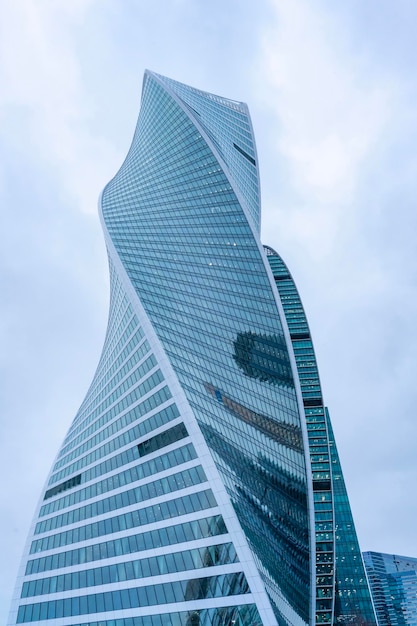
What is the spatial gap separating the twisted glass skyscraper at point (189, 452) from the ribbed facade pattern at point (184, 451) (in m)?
0.23

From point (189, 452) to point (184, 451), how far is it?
90 cm

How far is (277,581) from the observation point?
5825 centimetres

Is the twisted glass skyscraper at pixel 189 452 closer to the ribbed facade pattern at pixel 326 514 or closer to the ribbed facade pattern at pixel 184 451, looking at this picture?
the ribbed facade pattern at pixel 184 451

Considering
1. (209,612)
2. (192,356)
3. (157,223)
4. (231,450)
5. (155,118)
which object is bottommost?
(209,612)

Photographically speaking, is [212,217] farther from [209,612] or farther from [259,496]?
[209,612]

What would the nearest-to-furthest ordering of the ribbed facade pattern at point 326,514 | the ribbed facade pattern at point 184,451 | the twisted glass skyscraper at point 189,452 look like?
the ribbed facade pattern at point 184,451, the twisted glass skyscraper at point 189,452, the ribbed facade pattern at point 326,514

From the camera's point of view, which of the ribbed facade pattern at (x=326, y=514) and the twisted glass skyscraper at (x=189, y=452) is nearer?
the twisted glass skyscraper at (x=189, y=452)

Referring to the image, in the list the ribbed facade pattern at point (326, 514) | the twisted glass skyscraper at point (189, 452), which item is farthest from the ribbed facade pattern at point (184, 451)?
the ribbed facade pattern at point (326, 514)

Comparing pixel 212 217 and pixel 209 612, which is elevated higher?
pixel 212 217

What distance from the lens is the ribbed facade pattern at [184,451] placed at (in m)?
52.1

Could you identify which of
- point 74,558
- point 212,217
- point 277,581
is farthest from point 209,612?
point 212,217

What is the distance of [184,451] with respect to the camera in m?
59.0

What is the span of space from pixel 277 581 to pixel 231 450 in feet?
51.0

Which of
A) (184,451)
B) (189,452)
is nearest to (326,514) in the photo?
(184,451)
